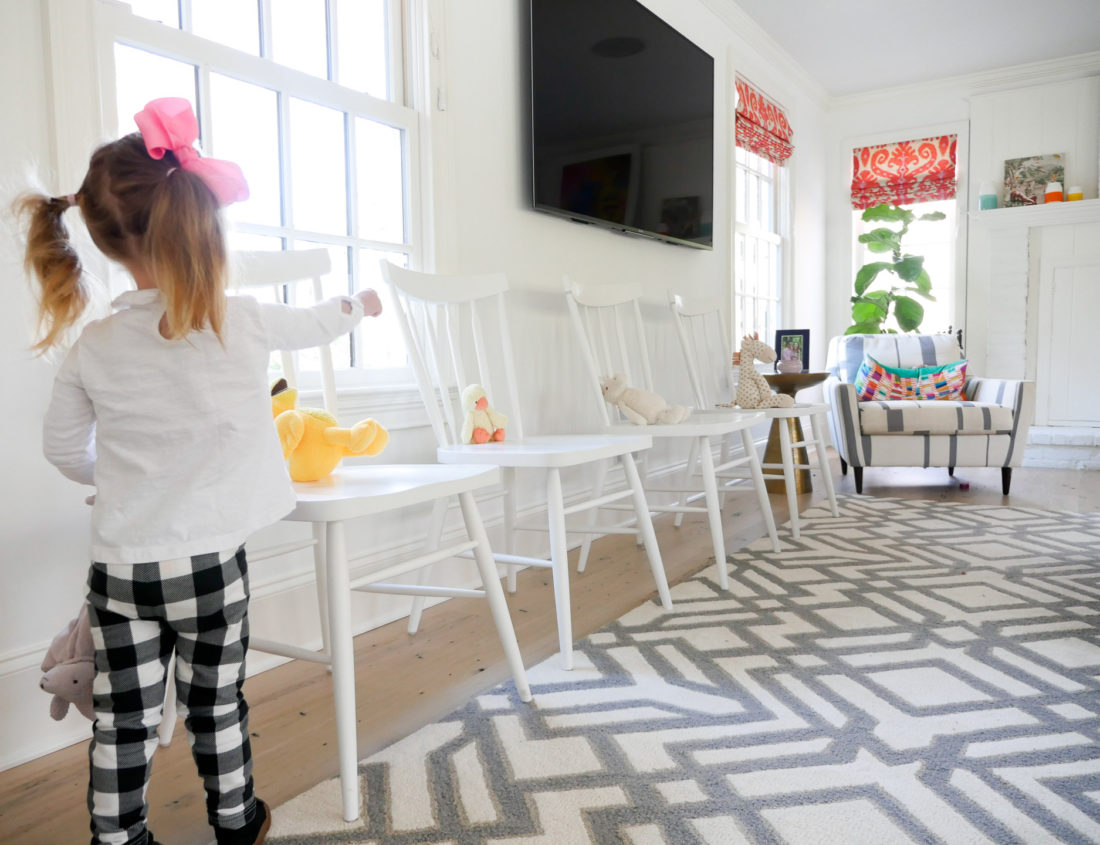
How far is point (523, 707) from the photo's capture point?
1.40 m

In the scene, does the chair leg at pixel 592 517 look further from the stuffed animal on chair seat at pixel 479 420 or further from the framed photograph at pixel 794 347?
the framed photograph at pixel 794 347

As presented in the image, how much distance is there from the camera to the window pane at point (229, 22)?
62.5 inches

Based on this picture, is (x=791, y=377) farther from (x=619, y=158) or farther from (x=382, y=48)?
(x=382, y=48)

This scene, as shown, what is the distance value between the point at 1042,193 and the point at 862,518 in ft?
10.8

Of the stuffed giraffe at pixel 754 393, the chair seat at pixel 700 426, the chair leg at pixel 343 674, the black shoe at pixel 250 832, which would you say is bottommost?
the black shoe at pixel 250 832

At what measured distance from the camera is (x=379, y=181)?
6.58 feet

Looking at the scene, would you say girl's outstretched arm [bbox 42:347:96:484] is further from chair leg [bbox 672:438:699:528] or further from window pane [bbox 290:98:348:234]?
chair leg [bbox 672:438:699:528]

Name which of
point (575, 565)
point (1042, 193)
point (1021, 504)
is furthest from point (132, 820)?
point (1042, 193)

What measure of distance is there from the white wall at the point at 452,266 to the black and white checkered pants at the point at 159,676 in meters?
0.45

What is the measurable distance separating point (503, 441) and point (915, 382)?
2.93 metres

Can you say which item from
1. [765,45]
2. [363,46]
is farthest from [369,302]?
[765,45]

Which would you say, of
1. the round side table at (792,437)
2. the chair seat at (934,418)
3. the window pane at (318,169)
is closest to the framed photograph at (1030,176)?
the chair seat at (934,418)

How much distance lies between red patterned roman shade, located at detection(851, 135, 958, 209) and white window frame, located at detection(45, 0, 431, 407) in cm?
428

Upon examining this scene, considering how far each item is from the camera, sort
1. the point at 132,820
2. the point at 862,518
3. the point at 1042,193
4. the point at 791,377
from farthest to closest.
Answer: the point at 1042,193 < the point at 791,377 < the point at 862,518 < the point at 132,820
